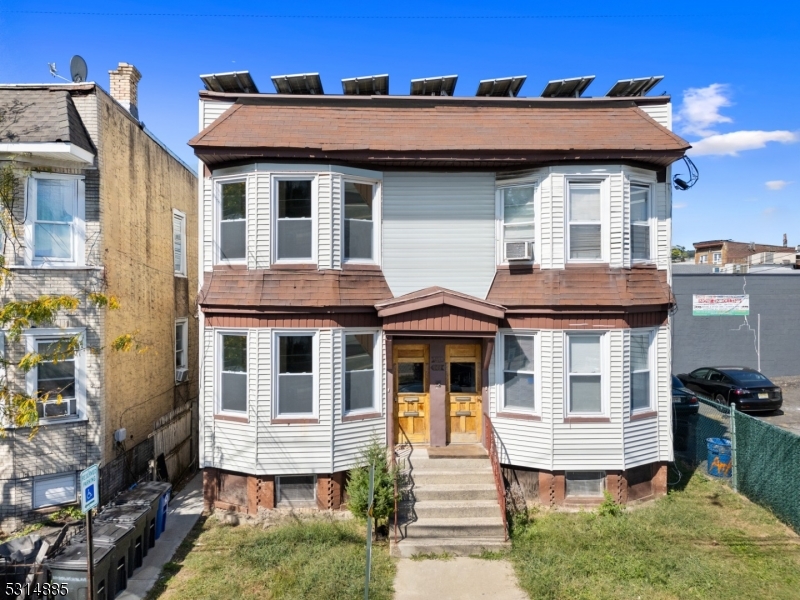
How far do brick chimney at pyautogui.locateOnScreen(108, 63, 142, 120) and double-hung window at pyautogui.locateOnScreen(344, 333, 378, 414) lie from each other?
832cm

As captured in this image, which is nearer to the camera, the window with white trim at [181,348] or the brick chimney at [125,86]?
the brick chimney at [125,86]

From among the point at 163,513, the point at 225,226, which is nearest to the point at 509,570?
the point at 163,513

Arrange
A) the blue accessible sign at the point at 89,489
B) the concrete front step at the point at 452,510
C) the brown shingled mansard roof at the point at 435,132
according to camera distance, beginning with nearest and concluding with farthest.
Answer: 1. the blue accessible sign at the point at 89,489
2. the concrete front step at the point at 452,510
3. the brown shingled mansard roof at the point at 435,132

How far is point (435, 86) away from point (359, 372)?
Result: 6329mm

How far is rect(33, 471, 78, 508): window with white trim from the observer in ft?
30.8

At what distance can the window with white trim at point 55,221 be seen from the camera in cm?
942

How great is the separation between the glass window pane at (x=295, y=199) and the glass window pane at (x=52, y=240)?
426 centimetres

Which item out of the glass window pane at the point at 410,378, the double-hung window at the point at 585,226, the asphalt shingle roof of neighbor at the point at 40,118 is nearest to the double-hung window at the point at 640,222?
the double-hung window at the point at 585,226

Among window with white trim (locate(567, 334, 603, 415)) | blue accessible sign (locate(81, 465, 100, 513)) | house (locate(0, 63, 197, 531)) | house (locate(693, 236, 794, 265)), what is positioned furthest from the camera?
house (locate(693, 236, 794, 265))

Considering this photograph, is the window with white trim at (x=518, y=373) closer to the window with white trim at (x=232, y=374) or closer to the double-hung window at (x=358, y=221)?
the double-hung window at (x=358, y=221)

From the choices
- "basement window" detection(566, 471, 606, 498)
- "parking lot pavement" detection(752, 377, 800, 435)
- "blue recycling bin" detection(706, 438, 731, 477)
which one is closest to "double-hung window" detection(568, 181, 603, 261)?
"basement window" detection(566, 471, 606, 498)

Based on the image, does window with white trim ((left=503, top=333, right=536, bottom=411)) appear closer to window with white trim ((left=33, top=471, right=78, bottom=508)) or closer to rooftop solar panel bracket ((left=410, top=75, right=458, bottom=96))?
rooftop solar panel bracket ((left=410, top=75, right=458, bottom=96))

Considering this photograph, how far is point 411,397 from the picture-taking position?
1024cm

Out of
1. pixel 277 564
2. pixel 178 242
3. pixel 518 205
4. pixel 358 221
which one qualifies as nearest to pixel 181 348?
pixel 178 242
